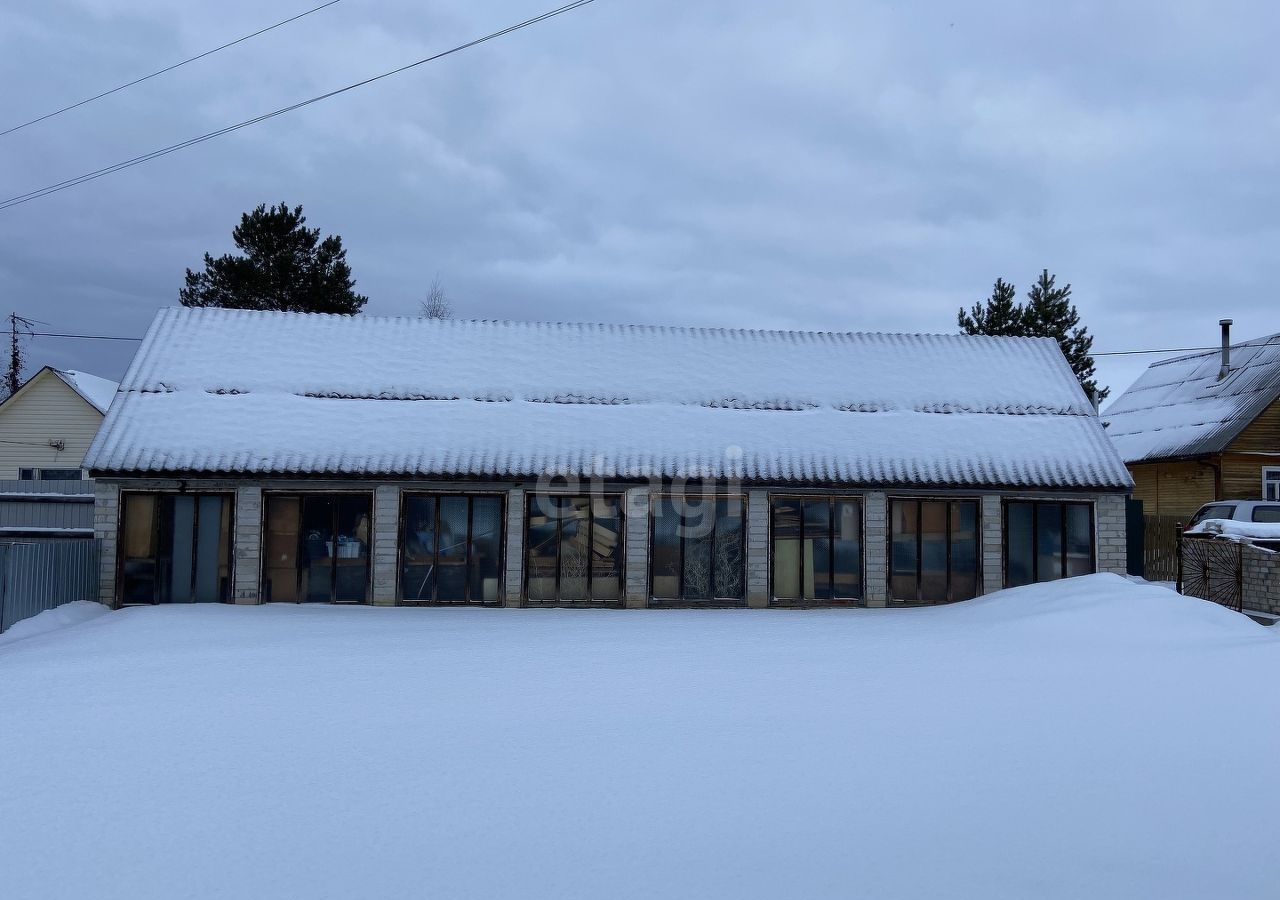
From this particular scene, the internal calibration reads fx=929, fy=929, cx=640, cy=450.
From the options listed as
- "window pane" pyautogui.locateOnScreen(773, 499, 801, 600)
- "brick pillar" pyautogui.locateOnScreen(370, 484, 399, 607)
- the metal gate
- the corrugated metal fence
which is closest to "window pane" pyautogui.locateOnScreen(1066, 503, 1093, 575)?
the metal gate

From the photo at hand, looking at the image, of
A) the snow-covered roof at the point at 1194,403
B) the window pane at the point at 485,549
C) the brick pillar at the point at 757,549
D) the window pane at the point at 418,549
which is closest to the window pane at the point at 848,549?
the brick pillar at the point at 757,549

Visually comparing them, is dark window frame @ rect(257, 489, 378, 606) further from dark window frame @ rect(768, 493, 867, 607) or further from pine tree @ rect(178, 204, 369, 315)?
pine tree @ rect(178, 204, 369, 315)

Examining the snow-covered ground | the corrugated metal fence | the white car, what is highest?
the white car

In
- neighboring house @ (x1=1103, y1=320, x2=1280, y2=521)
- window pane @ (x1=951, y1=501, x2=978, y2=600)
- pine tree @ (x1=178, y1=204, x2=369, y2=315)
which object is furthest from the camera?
pine tree @ (x1=178, y1=204, x2=369, y2=315)

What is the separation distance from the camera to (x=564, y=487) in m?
18.1

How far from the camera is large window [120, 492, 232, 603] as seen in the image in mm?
17484

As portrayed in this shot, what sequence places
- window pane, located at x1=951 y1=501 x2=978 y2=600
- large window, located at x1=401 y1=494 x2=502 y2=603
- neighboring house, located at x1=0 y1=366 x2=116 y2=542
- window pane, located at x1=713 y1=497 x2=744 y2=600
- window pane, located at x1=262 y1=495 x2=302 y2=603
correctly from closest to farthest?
window pane, located at x1=262 y1=495 x2=302 y2=603
large window, located at x1=401 y1=494 x2=502 y2=603
window pane, located at x1=713 y1=497 x2=744 y2=600
window pane, located at x1=951 y1=501 x2=978 y2=600
neighboring house, located at x1=0 y1=366 x2=116 y2=542

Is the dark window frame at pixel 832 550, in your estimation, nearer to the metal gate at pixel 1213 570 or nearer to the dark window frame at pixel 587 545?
the dark window frame at pixel 587 545

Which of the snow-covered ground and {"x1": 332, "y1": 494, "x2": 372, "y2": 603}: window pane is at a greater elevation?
{"x1": 332, "y1": 494, "x2": 372, "y2": 603}: window pane

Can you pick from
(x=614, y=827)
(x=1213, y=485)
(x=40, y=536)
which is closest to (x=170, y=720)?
(x=614, y=827)

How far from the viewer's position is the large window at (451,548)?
1798 cm

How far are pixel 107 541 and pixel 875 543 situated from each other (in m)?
14.7

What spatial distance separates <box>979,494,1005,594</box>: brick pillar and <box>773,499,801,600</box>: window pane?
149 inches
